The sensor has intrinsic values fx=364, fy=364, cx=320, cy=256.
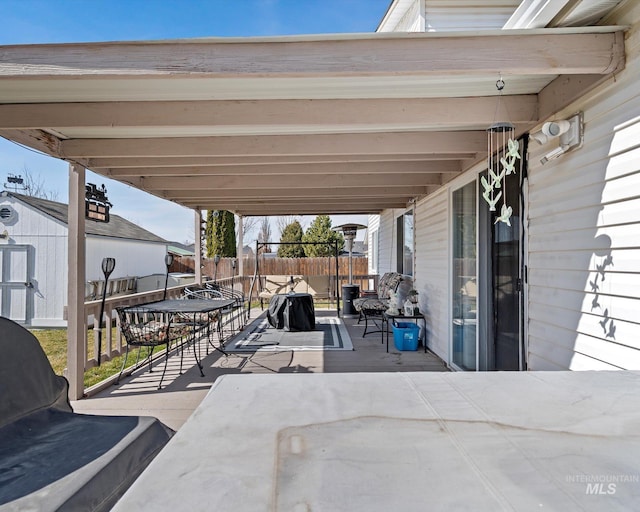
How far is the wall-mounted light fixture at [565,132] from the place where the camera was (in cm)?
200

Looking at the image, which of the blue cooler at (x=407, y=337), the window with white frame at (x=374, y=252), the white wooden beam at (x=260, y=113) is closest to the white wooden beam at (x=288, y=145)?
the white wooden beam at (x=260, y=113)

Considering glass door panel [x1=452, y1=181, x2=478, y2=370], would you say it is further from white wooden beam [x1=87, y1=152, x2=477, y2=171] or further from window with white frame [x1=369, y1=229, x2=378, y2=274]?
window with white frame [x1=369, y1=229, x2=378, y2=274]

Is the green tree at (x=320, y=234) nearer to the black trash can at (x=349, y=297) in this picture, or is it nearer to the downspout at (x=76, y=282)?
the black trash can at (x=349, y=297)

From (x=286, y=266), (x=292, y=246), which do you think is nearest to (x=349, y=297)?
A: (x=286, y=266)

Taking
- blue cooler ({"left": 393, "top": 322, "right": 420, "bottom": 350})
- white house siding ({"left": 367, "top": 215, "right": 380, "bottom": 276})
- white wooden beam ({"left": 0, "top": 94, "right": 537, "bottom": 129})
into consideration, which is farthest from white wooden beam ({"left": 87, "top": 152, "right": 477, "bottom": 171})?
white house siding ({"left": 367, "top": 215, "right": 380, "bottom": 276})

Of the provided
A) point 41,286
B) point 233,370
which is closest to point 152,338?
point 233,370

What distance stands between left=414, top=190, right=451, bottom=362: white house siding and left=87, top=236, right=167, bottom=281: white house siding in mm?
8819

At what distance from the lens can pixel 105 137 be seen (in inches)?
127

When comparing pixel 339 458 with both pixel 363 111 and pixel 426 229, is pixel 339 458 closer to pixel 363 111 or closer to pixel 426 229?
pixel 363 111

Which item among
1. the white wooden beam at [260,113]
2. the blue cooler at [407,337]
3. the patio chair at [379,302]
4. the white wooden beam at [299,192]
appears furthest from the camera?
the patio chair at [379,302]

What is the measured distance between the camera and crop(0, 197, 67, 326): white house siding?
8766 millimetres

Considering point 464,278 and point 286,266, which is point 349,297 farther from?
point 286,266

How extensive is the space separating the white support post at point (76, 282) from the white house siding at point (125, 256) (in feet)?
24.1

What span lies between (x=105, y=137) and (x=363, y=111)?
7.64 ft
